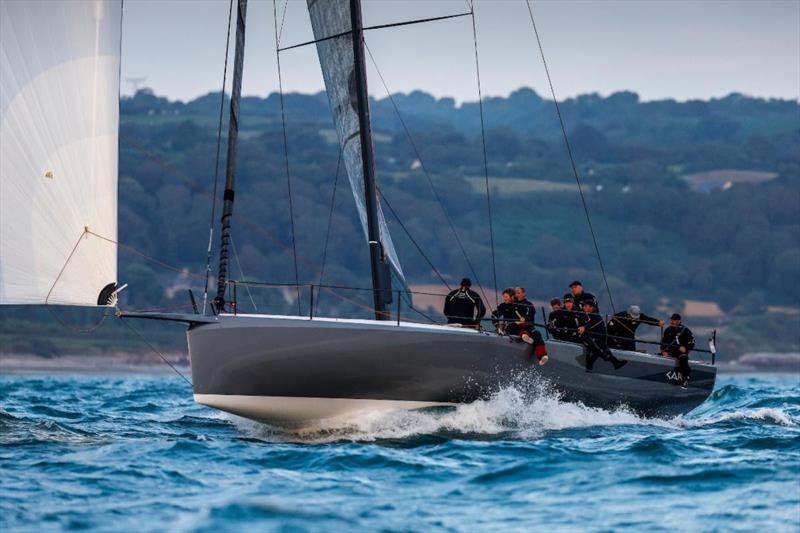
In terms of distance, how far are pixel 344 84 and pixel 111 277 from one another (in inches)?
191

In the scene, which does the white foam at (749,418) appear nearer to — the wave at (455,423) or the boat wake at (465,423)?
the boat wake at (465,423)

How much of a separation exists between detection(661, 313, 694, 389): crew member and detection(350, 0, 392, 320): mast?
13.5 feet

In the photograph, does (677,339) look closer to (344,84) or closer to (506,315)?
(506,315)

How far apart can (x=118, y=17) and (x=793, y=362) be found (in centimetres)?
9082

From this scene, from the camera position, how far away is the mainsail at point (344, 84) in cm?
1730

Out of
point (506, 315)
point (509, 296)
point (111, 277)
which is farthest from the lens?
point (509, 296)

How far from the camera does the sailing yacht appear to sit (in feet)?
44.2

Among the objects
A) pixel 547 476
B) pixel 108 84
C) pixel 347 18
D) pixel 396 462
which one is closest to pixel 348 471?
pixel 396 462

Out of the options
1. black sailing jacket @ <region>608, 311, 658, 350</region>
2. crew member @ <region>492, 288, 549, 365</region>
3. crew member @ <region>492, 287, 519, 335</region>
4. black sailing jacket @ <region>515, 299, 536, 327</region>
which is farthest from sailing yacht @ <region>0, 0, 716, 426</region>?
black sailing jacket @ <region>608, 311, 658, 350</region>

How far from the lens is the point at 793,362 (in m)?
99.1

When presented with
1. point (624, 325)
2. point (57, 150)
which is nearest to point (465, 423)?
point (624, 325)

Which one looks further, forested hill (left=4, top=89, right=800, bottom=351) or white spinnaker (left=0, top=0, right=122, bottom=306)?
forested hill (left=4, top=89, right=800, bottom=351)

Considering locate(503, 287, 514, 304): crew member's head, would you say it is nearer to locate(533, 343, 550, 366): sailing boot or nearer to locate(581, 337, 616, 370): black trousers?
locate(533, 343, 550, 366): sailing boot

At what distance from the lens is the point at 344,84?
57.9ft
